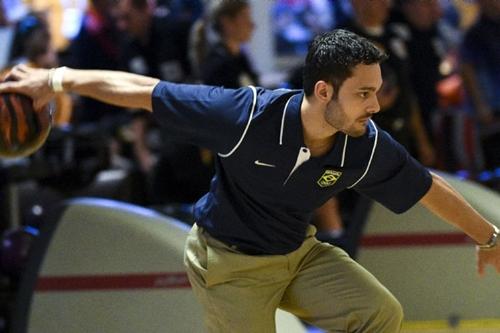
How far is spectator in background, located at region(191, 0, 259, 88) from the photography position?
668 cm

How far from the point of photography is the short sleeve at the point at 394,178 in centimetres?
406

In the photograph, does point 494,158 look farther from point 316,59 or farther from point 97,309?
point 316,59

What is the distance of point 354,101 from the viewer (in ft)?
12.7

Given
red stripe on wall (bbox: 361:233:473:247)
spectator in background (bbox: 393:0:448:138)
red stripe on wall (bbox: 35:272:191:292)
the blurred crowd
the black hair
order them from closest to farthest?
the black hair < red stripe on wall (bbox: 35:272:191:292) < red stripe on wall (bbox: 361:233:473:247) < the blurred crowd < spectator in background (bbox: 393:0:448:138)

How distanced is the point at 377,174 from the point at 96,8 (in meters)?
4.39

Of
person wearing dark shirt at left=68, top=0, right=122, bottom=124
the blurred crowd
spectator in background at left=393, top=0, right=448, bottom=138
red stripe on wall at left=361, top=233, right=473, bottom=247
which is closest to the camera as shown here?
red stripe on wall at left=361, top=233, right=473, bottom=247

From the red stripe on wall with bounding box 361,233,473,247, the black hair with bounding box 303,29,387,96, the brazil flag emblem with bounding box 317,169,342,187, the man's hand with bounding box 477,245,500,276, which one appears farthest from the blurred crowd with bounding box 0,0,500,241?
the black hair with bounding box 303,29,387,96

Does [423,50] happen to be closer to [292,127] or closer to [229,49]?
[229,49]

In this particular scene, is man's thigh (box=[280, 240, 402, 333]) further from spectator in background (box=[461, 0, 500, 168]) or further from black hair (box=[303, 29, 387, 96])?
spectator in background (box=[461, 0, 500, 168])

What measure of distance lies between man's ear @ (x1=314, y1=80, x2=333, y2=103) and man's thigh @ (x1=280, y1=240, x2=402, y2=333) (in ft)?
1.99

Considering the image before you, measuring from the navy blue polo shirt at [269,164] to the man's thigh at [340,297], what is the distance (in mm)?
117

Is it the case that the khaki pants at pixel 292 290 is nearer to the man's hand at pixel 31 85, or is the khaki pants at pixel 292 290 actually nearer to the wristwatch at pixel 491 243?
the wristwatch at pixel 491 243

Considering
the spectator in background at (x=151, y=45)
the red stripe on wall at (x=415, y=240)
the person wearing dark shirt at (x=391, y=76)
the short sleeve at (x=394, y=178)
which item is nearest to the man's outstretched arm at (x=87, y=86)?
→ the short sleeve at (x=394, y=178)

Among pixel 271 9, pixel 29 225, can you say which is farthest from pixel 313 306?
pixel 271 9
